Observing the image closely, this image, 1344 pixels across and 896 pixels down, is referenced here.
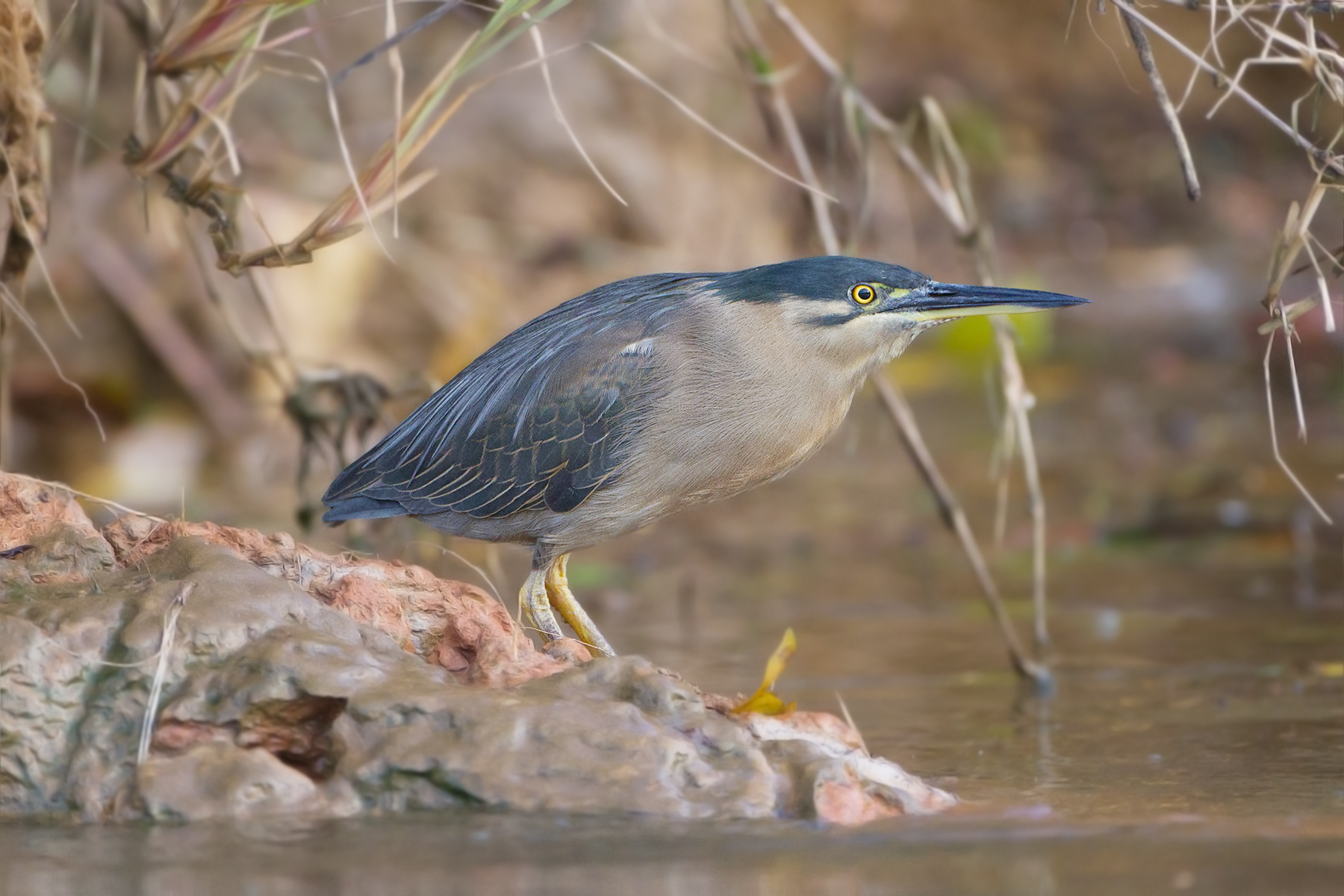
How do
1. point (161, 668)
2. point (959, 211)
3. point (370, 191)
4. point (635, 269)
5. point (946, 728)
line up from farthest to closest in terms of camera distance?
point (635, 269) → point (959, 211) → point (946, 728) → point (370, 191) → point (161, 668)

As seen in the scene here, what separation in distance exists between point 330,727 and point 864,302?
1.93m

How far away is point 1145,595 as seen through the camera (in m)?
6.68

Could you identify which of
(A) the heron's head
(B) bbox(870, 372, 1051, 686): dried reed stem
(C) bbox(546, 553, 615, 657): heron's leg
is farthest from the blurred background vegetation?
(C) bbox(546, 553, 615, 657): heron's leg

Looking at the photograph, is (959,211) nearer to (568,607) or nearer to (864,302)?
(864,302)

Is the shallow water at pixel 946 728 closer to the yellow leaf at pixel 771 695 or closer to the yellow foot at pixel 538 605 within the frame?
the yellow leaf at pixel 771 695

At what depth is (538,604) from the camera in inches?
181

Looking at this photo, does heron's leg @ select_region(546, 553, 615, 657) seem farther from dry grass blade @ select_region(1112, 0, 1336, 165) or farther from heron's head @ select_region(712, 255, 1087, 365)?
dry grass blade @ select_region(1112, 0, 1336, 165)

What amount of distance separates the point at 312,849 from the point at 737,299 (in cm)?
217

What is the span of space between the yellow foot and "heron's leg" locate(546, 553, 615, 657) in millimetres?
40

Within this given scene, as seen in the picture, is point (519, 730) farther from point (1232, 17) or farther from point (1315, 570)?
point (1315, 570)

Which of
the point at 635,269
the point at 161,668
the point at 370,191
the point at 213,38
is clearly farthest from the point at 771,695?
the point at 635,269

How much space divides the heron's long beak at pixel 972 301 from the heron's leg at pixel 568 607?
3.89 feet

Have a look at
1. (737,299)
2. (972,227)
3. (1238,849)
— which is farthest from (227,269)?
(1238,849)

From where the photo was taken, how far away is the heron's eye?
4422mm
